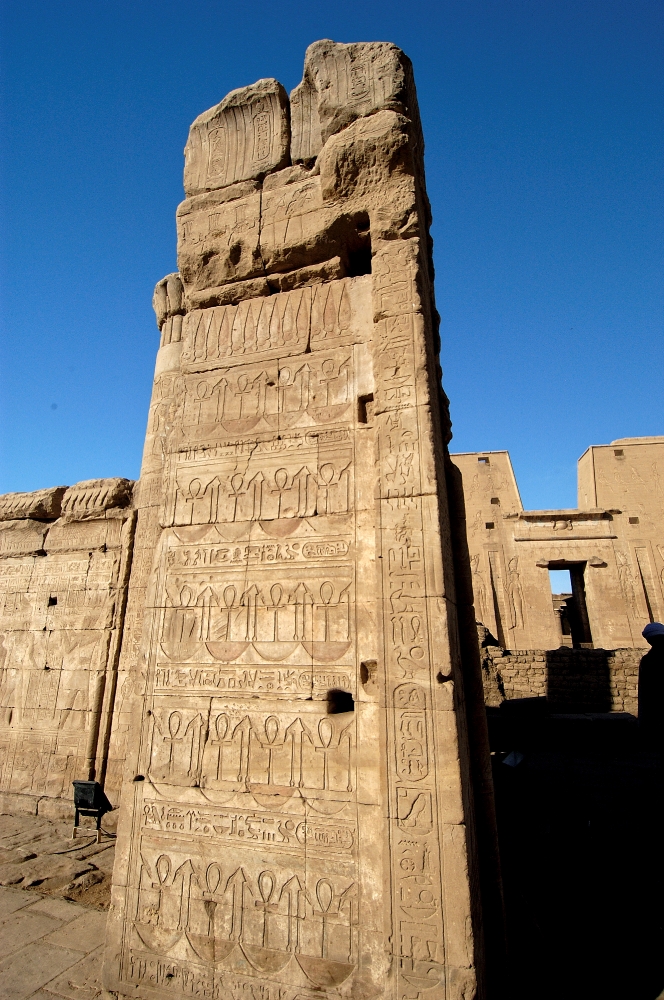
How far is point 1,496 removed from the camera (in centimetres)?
762

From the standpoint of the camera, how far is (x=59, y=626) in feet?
22.5

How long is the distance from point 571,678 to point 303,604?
951 cm

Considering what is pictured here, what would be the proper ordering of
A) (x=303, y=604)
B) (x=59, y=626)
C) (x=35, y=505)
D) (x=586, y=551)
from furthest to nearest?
(x=586, y=551) < (x=35, y=505) < (x=59, y=626) < (x=303, y=604)

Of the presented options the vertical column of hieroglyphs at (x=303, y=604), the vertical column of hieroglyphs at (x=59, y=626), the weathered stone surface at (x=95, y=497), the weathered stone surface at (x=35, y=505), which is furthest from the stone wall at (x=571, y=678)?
the vertical column of hieroglyphs at (x=303, y=604)

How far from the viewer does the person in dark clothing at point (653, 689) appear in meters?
4.55

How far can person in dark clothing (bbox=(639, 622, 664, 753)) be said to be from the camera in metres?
4.55

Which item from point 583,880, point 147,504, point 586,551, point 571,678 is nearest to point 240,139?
point 147,504

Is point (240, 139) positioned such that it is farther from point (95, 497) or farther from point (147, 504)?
point (95, 497)

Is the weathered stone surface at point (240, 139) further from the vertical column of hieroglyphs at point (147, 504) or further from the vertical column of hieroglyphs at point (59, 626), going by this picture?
the vertical column of hieroglyphs at point (59, 626)

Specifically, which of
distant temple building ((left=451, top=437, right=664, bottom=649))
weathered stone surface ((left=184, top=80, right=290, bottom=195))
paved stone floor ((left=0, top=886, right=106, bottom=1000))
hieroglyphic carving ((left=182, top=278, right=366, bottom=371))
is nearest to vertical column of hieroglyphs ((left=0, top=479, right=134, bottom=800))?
paved stone floor ((left=0, top=886, right=106, bottom=1000))

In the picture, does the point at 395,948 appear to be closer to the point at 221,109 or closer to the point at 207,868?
the point at 207,868

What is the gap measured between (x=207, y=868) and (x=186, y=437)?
231 cm

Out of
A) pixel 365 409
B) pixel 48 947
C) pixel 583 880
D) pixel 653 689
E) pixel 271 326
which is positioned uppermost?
pixel 271 326

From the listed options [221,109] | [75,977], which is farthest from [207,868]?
[221,109]
